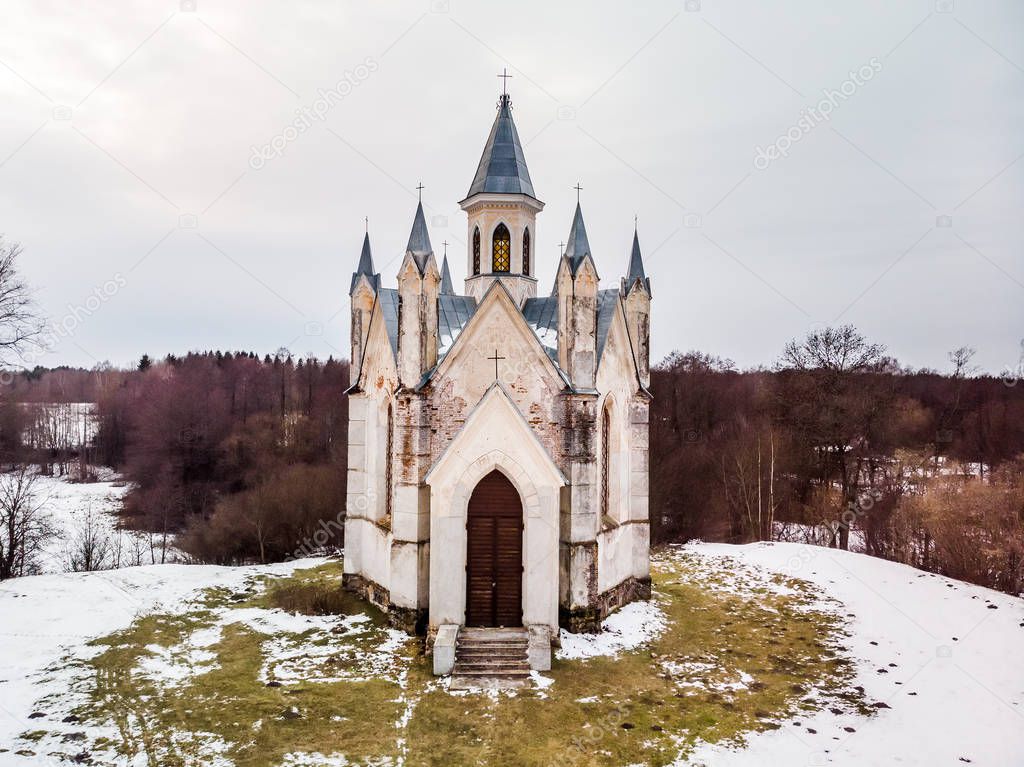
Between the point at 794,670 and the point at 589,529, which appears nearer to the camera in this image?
the point at 794,670

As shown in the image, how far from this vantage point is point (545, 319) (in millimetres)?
14844

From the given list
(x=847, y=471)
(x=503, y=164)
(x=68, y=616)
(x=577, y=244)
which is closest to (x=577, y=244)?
(x=577, y=244)

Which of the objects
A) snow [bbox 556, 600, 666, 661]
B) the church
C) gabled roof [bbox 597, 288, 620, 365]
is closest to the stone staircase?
the church

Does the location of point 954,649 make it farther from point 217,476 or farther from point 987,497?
point 217,476

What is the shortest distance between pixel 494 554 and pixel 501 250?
777 centimetres

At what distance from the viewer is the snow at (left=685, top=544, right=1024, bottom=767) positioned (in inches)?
348

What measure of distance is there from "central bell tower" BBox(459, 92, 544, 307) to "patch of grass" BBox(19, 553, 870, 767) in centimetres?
901

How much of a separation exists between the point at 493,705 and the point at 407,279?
8.81 meters

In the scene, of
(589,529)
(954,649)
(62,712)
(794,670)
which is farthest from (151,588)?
(954,649)

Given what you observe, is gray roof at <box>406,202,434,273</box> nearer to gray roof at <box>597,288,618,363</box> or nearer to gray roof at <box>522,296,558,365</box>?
gray roof at <box>522,296,558,365</box>

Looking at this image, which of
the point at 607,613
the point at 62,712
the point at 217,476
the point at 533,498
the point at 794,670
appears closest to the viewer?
the point at 62,712

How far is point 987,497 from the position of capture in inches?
840

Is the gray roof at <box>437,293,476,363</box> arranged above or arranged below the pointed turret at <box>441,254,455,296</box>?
below

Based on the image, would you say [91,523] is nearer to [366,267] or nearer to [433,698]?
[366,267]
